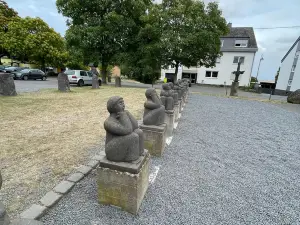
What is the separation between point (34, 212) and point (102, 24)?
17.4 metres

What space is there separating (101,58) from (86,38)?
230 cm

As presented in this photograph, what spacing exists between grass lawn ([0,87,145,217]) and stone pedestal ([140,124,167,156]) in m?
1.22

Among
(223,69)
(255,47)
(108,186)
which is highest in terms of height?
(255,47)

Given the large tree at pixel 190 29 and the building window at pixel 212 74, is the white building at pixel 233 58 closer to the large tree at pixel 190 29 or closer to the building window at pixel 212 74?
the building window at pixel 212 74

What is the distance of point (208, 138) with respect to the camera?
4922mm

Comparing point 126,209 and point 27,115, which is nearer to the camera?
point 126,209

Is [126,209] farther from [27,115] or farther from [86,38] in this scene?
[86,38]

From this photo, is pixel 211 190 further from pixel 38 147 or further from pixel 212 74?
pixel 212 74

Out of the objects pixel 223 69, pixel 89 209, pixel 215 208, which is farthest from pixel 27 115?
pixel 223 69

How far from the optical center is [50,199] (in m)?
2.24

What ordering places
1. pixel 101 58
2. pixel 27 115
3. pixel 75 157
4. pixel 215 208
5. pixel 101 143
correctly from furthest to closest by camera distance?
1. pixel 101 58
2. pixel 27 115
3. pixel 101 143
4. pixel 75 157
5. pixel 215 208

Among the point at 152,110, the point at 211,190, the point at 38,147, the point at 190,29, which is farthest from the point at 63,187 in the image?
the point at 190,29

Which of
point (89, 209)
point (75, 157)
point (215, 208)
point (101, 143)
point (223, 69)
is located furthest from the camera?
point (223, 69)

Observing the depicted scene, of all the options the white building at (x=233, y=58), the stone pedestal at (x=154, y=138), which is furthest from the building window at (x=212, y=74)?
the stone pedestal at (x=154, y=138)
